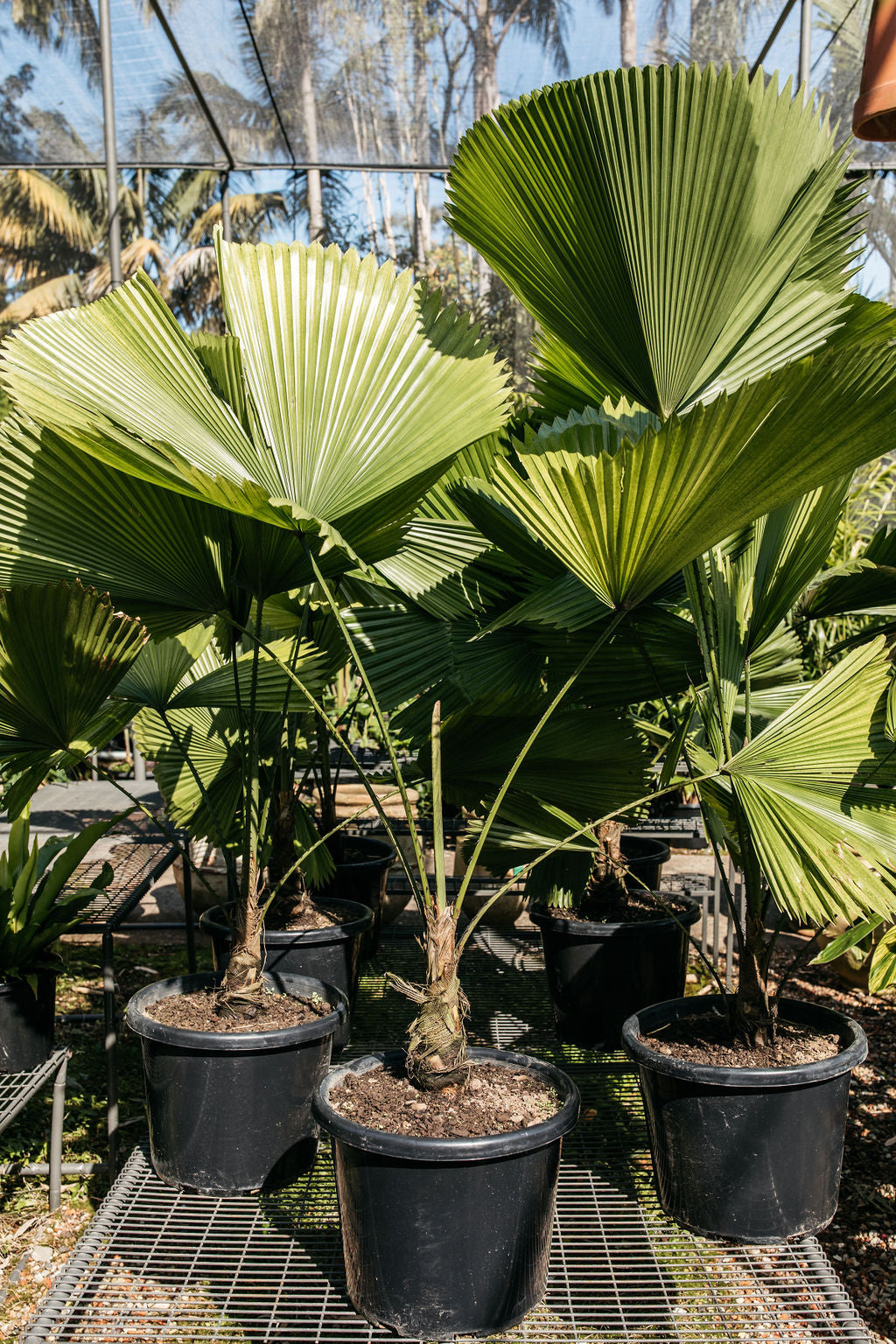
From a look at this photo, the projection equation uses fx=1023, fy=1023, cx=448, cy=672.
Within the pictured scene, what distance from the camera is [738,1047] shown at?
184cm

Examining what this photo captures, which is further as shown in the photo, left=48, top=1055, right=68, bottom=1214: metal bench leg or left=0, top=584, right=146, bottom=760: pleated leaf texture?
left=48, top=1055, right=68, bottom=1214: metal bench leg

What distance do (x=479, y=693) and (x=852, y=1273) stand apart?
135 centimetres

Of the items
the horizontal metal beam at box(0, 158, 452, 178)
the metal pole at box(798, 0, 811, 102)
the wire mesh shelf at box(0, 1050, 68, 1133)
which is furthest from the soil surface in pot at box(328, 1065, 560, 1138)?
the horizontal metal beam at box(0, 158, 452, 178)

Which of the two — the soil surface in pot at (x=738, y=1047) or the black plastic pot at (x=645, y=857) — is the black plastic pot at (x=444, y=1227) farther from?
the black plastic pot at (x=645, y=857)

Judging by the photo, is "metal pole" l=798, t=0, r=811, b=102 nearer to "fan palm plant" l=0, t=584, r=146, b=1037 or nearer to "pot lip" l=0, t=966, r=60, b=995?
"fan palm plant" l=0, t=584, r=146, b=1037

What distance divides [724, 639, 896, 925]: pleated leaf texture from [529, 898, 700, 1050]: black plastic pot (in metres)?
1.02

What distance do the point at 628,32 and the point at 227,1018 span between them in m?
4.80

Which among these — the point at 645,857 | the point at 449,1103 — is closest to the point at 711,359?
the point at 449,1103

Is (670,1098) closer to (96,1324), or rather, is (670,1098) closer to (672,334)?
(96,1324)

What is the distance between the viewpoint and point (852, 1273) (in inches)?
78.9

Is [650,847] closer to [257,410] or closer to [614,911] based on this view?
[614,911]

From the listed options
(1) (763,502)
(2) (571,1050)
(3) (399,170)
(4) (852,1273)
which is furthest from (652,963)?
(3) (399,170)

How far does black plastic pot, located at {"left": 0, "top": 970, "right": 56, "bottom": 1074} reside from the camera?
2.16 meters

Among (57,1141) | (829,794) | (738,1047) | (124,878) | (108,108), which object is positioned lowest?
(57,1141)
